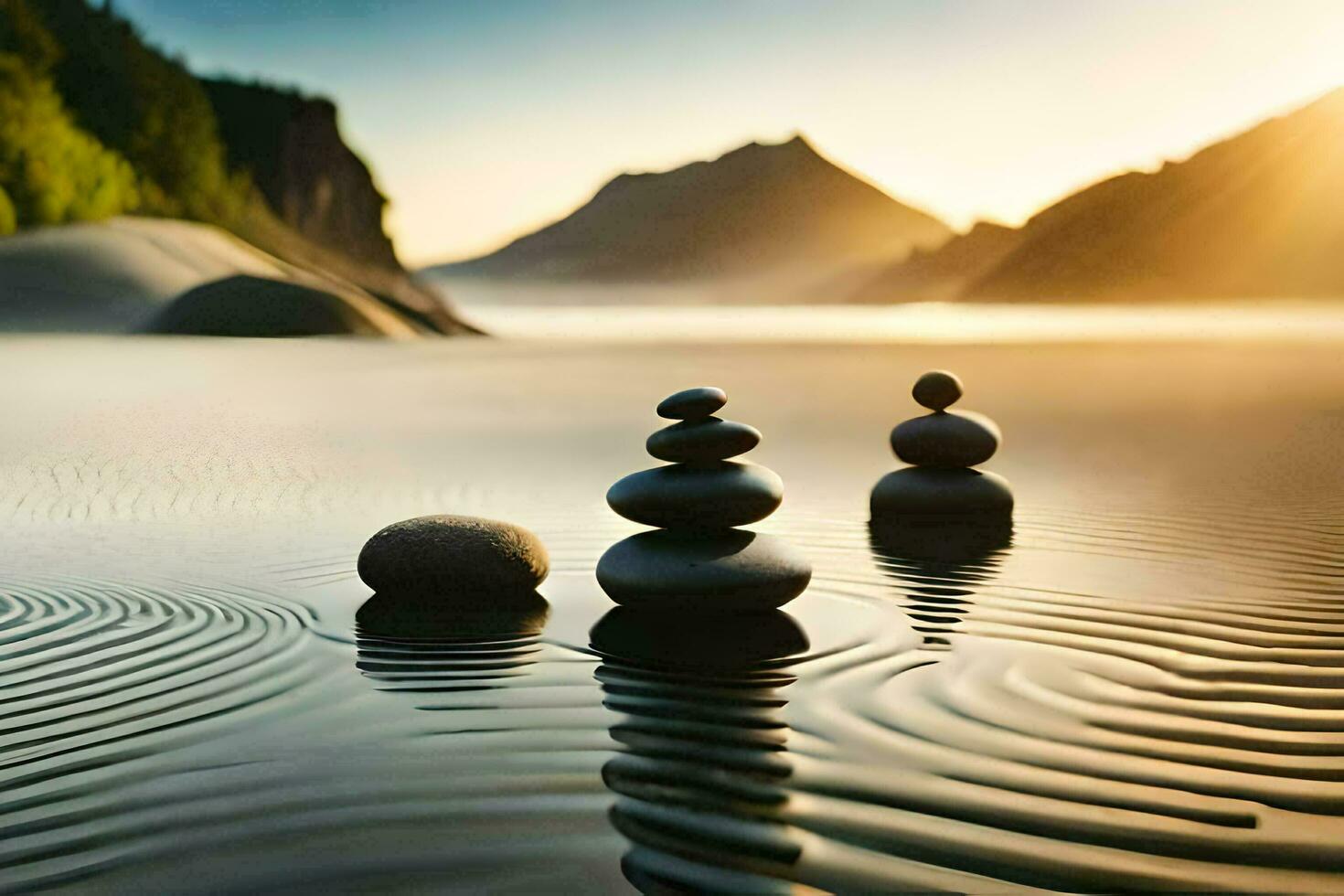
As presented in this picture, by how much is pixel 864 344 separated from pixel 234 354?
2097 centimetres

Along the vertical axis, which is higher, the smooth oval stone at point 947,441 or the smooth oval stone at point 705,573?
the smooth oval stone at point 947,441

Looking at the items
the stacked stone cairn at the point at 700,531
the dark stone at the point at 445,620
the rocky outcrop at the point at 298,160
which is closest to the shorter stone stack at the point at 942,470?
the stacked stone cairn at the point at 700,531

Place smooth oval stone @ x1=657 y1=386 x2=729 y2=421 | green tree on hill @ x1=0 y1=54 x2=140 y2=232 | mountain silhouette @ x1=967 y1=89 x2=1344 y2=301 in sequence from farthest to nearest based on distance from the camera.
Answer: mountain silhouette @ x1=967 y1=89 x2=1344 y2=301
green tree on hill @ x1=0 y1=54 x2=140 y2=232
smooth oval stone @ x1=657 y1=386 x2=729 y2=421

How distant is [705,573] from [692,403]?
0.82 meters

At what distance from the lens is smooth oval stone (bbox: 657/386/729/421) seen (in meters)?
5.77

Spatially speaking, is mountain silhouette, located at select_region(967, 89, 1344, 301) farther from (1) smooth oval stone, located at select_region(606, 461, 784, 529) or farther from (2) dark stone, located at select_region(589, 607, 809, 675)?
(2) dark stone, located at select_region(589, 607, 809, 675)

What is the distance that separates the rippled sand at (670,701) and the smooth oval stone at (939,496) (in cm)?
32

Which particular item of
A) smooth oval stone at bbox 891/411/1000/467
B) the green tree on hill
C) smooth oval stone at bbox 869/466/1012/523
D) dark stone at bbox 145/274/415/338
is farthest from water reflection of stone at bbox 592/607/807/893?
the green tree on hill

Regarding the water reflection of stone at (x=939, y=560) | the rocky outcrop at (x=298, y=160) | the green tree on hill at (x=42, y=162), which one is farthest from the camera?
the rocky outcrop at (x=298, y=160)

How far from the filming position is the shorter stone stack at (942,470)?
25.7 feet

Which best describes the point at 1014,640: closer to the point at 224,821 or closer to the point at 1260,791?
the point at 1260,791

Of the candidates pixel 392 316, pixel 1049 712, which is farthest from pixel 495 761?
pixel 392 316

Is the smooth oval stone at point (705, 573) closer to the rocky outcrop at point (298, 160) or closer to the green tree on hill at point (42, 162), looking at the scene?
the green tree on hill at point (42, 162)

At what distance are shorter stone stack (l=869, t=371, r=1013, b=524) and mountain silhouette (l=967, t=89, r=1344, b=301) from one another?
117335 millimetres
